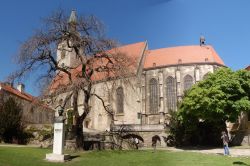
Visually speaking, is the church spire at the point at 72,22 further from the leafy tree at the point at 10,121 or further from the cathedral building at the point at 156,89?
the cathedral building at the point at 156,89

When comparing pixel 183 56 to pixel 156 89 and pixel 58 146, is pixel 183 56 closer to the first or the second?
pixel 156 89

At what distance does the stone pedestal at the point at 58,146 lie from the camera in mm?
17656

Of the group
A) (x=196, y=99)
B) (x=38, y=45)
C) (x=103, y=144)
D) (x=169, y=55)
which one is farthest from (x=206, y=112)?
(x=169, y=55)

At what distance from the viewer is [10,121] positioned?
36625mm

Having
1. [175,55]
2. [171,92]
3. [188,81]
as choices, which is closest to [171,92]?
[171,92]

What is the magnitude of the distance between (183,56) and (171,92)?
6.67 meters

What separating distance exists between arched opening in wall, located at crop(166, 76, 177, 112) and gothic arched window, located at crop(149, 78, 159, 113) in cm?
182

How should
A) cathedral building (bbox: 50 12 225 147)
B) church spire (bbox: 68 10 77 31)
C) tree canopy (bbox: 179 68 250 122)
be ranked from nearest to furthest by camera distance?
1. church spire (bbox: 68 10 77 31)
2. tree canopy (bbox: 179 68 250 122)
3. cathedral building (bbox: 50 12 225 147)

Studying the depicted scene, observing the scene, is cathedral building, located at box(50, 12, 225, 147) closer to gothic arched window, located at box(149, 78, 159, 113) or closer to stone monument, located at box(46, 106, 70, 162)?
gothic arched window, located at box(149, 78, 159, 113)

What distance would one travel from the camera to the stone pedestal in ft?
57.9

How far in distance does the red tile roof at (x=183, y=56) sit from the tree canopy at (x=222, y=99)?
64.6 ft

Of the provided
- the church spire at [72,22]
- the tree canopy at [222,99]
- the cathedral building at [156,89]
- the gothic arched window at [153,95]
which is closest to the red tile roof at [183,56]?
the cathedral building at [156,89]

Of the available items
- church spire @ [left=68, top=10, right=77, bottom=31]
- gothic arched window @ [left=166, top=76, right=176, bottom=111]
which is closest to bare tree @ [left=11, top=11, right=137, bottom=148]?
church spire @ [left=68, top=10, right=77, bottom=31]

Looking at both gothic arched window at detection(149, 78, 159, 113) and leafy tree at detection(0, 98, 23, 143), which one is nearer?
leafy tree at detection(0, 98, 23, 143)
